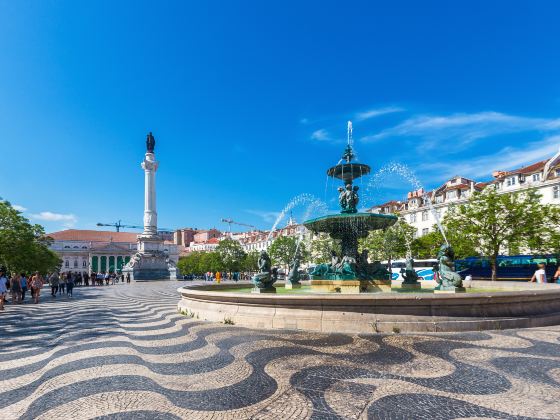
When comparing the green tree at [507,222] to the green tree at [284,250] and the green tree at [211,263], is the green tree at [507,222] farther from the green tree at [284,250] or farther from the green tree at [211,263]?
the green tree at [211,263]

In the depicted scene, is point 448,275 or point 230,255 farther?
point 230,255

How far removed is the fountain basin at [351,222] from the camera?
41.7ft

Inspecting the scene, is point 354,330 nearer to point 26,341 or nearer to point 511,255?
point 26,341

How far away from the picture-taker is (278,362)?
18.0 ft

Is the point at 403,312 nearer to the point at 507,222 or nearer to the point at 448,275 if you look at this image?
the point at 448,275

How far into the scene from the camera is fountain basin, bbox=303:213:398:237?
1270cm

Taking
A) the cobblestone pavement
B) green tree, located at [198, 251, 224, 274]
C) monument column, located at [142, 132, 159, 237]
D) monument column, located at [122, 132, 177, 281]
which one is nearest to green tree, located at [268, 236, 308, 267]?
green tree, located at [198, 251, 224, 274]

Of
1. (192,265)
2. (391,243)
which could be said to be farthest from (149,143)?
(391,243)

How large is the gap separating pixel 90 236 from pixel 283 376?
475 feet

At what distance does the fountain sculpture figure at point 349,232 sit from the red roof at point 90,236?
13341 cm

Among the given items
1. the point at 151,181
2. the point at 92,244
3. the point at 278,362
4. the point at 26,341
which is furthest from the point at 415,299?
the point at 92,244

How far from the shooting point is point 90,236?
130 meters

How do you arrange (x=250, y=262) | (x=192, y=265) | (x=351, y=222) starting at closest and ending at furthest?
(x=351, y=222) < (x=250, y=262) < (x=192, y=265)

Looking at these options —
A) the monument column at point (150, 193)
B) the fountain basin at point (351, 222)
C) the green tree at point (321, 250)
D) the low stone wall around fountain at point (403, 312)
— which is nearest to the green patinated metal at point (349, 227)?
the fountain basin at point (351, 222)
